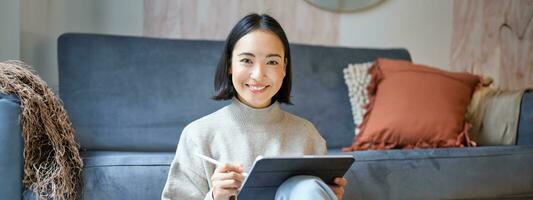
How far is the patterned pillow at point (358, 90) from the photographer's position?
2.18m

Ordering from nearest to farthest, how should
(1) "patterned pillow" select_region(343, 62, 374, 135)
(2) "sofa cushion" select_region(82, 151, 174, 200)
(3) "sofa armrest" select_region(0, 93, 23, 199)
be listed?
(3) "sofa armrest" select_region(0, 93, 23, 199), (2) "sofa cushion" select_region(82, 151, 174, 200), (1) "patterned pillow" select_region(343, 62, 374, 135)

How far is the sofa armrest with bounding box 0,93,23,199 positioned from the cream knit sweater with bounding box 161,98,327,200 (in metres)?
0.42

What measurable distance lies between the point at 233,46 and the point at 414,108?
40.3 inches

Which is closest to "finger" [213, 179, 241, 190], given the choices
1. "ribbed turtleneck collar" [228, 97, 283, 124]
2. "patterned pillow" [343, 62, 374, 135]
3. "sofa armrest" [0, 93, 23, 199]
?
"ribbed turtleneck collar" [228, 97, 283, 124]

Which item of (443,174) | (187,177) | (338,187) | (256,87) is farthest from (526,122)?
(187,177)

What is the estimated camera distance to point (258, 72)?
119 cm

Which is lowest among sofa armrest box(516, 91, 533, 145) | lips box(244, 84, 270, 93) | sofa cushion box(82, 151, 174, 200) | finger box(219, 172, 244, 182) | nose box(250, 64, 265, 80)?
sofa cushion box(82, 151, 174, 200)

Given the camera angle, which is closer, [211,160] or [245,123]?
[211,160]

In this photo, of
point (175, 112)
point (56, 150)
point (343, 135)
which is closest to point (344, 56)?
point (343, 135)

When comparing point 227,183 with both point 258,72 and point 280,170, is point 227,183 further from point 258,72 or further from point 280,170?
point 258,72

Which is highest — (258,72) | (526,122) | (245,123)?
(258,72)

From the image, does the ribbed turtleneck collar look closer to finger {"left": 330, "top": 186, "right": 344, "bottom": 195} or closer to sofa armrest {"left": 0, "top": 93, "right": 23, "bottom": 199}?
finger {"left": 330, "top": 186, "right": 344, "bottom": 195}

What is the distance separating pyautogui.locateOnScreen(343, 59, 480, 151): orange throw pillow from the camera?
2018 millimetres

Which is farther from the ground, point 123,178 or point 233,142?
point 233,142
